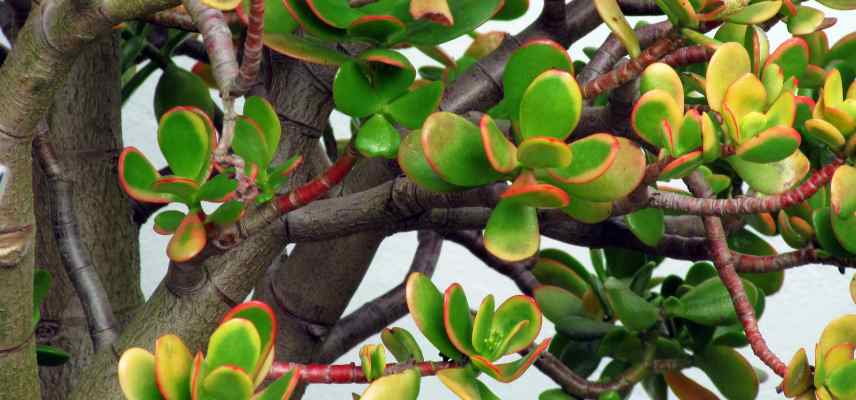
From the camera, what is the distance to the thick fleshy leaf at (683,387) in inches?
22.2

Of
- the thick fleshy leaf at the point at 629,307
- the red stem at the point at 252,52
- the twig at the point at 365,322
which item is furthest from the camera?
the twig at the point at 365,322

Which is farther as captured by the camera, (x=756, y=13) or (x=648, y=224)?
(x=648, y=224)

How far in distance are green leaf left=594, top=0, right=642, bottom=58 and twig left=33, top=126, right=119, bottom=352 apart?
28 centimetres

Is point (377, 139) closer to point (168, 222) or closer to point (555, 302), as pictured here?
point (168, 222)

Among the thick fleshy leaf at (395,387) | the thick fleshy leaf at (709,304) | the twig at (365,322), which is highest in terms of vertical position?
the thick fleshy leaf at (395,387)

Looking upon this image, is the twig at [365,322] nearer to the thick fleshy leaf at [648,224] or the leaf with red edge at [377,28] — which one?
the thick fleshy leaf at [648,224]

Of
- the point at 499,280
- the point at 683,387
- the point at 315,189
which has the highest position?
the point at 315,189

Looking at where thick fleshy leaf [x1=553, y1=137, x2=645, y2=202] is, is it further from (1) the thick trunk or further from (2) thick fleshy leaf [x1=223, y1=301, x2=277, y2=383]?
(1) the thick trunk

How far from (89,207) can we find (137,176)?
9.2 inches

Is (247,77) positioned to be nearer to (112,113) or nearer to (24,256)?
(24,256)

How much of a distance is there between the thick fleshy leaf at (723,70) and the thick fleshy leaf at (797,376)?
9cm

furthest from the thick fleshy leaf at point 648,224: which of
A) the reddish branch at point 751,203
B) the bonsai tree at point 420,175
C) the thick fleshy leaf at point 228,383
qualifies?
the thick fleshy leaf at point 228,383

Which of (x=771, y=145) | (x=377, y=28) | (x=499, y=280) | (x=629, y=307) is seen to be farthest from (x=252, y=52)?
(x=499, y=280)

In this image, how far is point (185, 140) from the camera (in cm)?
35
